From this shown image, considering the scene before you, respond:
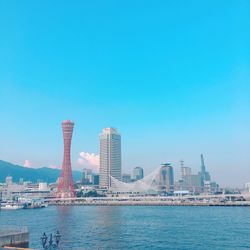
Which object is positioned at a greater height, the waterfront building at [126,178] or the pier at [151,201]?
the waterfront building at [126,178]

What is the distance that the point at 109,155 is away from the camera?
566ft

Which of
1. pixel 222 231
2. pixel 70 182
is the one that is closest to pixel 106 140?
pixel 70 182

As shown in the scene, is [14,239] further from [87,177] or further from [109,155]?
[87,177]

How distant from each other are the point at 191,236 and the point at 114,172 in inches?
5580

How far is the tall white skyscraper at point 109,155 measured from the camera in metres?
168

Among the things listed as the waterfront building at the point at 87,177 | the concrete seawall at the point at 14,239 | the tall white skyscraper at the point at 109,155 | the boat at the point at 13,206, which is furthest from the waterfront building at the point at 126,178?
the concrete seawall at the point at 14,239

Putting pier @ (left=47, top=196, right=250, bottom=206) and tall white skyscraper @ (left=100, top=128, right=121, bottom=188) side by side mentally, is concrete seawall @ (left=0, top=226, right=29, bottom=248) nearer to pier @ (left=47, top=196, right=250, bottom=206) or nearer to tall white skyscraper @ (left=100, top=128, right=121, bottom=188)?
pier @ (left=47, top=196, right=250, bottom=206)

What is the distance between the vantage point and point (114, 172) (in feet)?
555

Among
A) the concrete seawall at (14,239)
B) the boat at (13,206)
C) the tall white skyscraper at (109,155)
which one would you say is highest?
the tall white skyscraper at (109,155)

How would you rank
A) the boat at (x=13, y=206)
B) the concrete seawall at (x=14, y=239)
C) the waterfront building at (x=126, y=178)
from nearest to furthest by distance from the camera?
the concrete seawall at (x=14, y=239) < the boat at (x=13, y=206) < the waterfront building at (x=126, y=178)

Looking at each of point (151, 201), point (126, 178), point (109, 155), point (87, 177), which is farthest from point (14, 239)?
point (126, 178)

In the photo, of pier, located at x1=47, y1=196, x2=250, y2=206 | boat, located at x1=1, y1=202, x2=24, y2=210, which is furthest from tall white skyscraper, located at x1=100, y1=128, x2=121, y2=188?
boat, located at x1=1, y1=202, x2=24, y2=210

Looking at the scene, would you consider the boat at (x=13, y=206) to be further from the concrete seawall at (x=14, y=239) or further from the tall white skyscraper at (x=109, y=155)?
the tall white skyscraper at (x=109, y=155)

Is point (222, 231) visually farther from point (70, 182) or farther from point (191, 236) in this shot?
point (70, 182)
